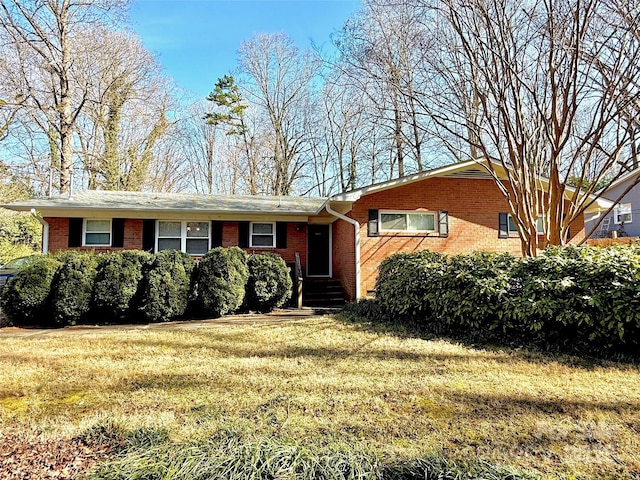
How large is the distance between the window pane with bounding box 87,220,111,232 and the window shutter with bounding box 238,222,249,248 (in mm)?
3884

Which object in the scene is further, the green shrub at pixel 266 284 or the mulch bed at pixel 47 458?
the green shrub at pixel 266 284

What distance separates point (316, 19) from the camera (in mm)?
10883

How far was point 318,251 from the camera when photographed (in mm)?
13141

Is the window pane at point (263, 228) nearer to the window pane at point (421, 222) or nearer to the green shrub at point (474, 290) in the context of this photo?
the window pane at point (421, 222)

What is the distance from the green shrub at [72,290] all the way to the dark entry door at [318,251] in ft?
22.0

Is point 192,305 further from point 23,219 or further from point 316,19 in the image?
point 23,219

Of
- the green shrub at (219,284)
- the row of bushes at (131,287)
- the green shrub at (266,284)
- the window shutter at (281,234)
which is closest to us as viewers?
the row of bushes at (131,287)

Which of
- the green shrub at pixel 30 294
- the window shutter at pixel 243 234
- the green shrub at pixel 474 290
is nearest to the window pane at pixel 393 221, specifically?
the green shrub at pixel 474 290

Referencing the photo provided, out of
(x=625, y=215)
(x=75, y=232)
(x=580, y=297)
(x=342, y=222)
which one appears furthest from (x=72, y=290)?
(x=625, y=215)

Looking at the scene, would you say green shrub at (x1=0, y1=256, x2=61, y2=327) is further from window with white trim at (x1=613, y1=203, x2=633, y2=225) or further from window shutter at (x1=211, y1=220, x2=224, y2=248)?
window with white trim at (x1=613, y1=203, x2=633, y2=225)

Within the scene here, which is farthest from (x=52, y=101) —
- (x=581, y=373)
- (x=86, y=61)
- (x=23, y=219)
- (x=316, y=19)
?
(x=581, y=373)

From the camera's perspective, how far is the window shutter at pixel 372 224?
10680 millimetres

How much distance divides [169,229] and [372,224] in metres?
6.33

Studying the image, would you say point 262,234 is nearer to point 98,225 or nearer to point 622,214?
point 98,225
